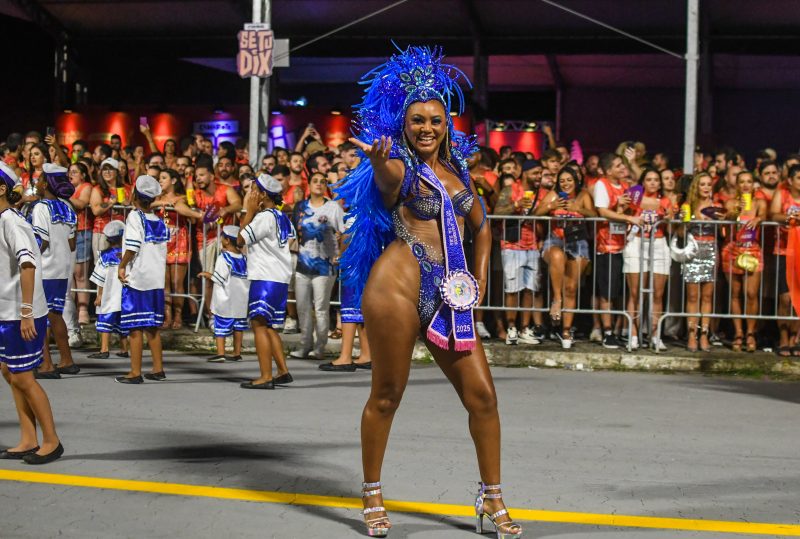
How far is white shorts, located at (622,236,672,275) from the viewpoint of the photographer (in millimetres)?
11227

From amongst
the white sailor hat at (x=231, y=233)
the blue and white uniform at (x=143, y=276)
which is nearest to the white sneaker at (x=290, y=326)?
the white sailor hat at (x=231, y=233)

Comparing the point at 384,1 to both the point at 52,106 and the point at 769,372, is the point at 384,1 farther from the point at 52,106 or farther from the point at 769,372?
the point at 769,372

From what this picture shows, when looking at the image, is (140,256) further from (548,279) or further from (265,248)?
(548,279)

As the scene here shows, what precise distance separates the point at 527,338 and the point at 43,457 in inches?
236

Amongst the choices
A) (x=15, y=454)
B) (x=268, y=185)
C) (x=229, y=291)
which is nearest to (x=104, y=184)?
(x=229, y=291)

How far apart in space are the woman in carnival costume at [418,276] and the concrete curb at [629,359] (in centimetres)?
578

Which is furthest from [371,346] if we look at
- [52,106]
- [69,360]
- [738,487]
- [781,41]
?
[52,106]

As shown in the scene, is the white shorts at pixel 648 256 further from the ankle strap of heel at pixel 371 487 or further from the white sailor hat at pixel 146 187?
the ankle strap of heel at pixel 371 487

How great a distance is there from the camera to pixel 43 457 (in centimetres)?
645

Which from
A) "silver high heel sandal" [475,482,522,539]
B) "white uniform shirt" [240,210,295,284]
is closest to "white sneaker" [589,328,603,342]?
"white uniform shirt" [240,210,295,284]

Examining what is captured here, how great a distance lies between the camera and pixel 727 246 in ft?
Result: 36.9

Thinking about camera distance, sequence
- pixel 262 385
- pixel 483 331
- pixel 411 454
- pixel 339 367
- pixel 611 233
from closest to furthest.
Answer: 1. pixel 411 454
2. pixel 262 385
3. pixel 339 367
4. pixel 611 233
5. pixel 483 331

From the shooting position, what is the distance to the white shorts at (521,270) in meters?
11.6

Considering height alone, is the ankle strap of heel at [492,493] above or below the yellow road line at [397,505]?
above
